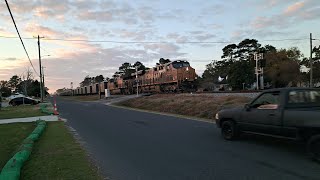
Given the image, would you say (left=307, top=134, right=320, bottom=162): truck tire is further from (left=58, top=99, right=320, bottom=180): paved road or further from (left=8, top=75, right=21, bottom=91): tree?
(left=8, top=75, right=21, bottom=91): tree

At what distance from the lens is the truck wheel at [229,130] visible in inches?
459

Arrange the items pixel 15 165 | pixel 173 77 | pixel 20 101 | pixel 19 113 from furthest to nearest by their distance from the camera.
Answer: pixel 20 101 → pixel 173 77 → pixel 19 113 → pixel 15 165

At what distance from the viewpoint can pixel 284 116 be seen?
9.60m

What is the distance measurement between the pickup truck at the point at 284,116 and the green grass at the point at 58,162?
15.4ft

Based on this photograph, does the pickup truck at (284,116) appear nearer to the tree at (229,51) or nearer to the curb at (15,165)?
the curb at (15,165)

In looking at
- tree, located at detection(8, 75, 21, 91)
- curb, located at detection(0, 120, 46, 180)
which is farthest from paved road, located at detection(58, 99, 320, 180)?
tree, located at detection(8, 75, 21, 91)

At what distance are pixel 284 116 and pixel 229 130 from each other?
2.60 metres

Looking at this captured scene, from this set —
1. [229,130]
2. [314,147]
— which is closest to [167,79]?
[229,130]

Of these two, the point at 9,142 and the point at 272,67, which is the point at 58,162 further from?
the point at 272,67

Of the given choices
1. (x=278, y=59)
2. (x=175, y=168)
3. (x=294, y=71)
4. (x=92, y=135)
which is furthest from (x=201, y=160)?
(x=278, y=59)

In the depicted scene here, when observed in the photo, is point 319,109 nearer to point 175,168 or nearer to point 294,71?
point 175,168

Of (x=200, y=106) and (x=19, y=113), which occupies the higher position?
(x=200, y=106)

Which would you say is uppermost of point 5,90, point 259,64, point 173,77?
point 259,64

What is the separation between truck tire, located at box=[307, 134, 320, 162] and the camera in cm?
858
